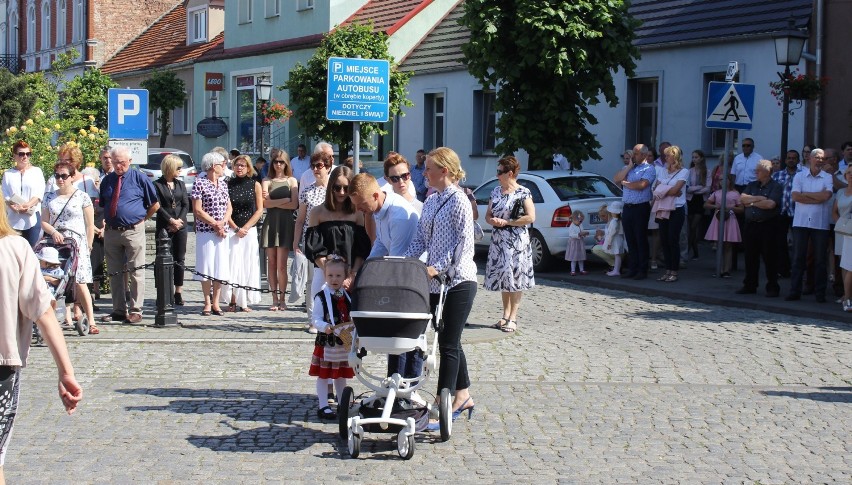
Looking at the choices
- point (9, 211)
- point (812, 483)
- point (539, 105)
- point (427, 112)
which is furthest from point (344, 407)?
point (427, 112)

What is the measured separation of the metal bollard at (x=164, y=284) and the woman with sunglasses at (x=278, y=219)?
1549 millimetres

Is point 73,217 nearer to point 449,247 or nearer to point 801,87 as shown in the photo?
point 449,247

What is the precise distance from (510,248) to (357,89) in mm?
2717

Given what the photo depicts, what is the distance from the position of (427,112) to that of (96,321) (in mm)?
21205

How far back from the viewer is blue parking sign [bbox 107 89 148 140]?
16547 millimetres

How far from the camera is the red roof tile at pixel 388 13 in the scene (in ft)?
114

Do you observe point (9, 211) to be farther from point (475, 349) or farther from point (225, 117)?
point (225, 117)

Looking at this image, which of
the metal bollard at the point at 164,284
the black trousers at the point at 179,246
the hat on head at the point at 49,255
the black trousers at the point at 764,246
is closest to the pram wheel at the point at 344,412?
the hat on head at the point at 49,255

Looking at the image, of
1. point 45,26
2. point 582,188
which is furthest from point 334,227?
point 45,26

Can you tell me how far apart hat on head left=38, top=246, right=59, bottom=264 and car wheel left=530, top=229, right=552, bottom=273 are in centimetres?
893

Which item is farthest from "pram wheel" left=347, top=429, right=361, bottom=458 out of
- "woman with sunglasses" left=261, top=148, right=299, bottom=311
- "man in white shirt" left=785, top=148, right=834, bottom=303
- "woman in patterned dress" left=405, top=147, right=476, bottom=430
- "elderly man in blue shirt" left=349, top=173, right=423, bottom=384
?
"man in white shirt" left=785, top=148, right=834, bottom=303

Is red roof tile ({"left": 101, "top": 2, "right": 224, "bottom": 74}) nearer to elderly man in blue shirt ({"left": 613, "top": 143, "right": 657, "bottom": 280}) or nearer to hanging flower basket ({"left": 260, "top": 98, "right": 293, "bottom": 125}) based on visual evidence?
hanging flower basket ({"left": 260, "top": 98, "right": 293, "bottom": 125})

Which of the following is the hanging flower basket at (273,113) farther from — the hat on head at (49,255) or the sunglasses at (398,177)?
the sunglasses at (398,177)

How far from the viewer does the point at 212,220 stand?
13359 mm
